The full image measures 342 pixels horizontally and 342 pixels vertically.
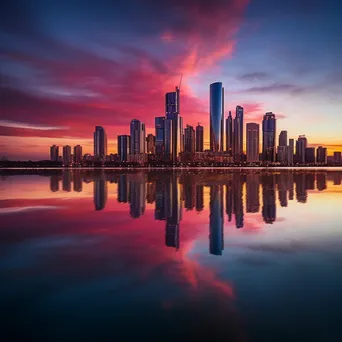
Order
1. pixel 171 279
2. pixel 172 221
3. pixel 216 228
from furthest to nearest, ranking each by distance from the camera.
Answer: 1. pixel 172 221
2. pixel 216 228
3. pixel 171 279

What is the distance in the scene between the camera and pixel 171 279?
9.92 metres

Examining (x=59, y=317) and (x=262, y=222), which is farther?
(x=262, y=222)

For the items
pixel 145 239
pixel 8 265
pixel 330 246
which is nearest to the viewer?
pixel 8 265

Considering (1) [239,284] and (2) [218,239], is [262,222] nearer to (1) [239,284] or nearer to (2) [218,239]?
(2) [218,239]

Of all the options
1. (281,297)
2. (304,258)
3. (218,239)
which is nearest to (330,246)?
(304,258)

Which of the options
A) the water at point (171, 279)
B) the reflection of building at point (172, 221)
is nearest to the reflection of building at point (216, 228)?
the water at point (171, 279)

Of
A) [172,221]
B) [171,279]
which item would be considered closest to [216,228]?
[172,221]

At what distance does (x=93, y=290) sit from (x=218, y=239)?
24.7 ft

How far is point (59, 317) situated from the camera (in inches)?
297

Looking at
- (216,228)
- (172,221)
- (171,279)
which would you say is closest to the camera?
(171,279)

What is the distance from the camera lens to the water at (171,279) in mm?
7102

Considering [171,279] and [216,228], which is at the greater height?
[216,228]

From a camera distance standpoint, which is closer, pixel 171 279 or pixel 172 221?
pixel 171 279

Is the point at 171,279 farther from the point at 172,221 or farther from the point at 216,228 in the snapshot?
the point at 172,221
